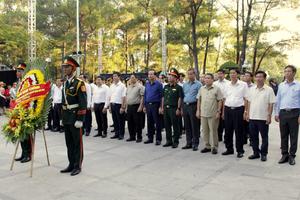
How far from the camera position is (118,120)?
29.8 ft

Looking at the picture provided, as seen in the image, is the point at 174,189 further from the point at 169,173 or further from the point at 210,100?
the point at 210,100

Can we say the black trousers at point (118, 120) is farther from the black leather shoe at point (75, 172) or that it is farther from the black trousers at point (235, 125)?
the black leather shoe at point (75, 172)

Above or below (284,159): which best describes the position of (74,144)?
above

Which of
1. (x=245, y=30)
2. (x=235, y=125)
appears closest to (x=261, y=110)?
(x=235, y=125)

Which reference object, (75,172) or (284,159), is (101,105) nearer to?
(75,172)

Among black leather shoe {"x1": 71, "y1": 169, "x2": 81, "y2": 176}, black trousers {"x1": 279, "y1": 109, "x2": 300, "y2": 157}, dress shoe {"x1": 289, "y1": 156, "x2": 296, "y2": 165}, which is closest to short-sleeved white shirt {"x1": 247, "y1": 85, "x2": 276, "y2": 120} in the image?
black trousers {"x1": 279, "y1": 109, "x2": 300, "y2": 157}

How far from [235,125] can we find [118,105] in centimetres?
336

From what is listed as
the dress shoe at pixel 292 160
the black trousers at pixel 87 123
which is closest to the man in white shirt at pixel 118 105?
the black trousers at pixel 87 123

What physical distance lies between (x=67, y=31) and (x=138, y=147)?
2470 centimetres

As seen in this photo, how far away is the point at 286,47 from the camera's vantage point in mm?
26156

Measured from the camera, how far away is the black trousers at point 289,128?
240 inches

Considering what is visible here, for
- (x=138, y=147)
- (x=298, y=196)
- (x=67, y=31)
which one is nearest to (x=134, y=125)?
(x=138, y=147)

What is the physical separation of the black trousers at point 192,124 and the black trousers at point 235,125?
2.30 ft

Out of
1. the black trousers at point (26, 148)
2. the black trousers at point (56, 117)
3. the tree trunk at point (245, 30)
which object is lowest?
the black trousers at point (26, 148)
